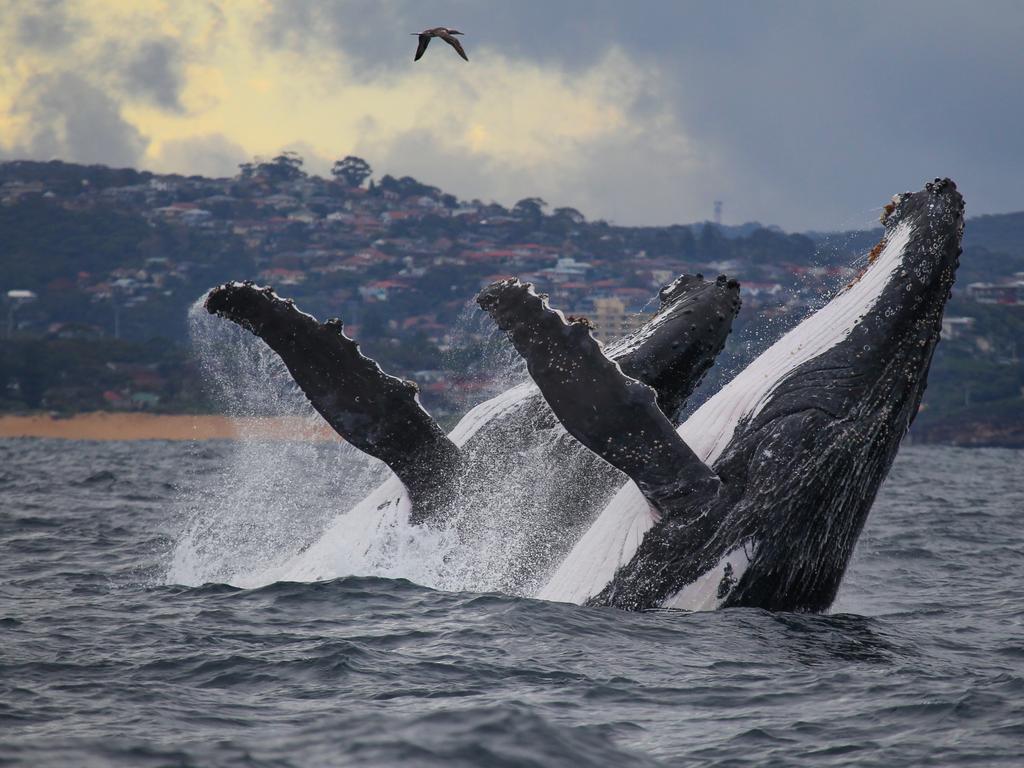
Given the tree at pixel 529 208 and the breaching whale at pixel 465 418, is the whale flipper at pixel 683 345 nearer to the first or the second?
the breaching whale at pixel 465 418

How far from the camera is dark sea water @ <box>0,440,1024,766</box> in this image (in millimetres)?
6555

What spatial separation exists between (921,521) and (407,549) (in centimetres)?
1316

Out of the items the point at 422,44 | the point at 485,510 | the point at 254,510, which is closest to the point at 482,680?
the point at 485,510

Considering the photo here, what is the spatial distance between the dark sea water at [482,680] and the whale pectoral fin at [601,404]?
0.90 metres

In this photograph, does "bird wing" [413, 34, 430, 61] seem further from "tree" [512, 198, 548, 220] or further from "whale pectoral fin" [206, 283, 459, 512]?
"tree" [512, 198, 548, 220]

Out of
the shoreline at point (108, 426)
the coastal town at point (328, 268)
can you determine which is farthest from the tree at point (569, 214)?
the shoreline at point (108, 426)

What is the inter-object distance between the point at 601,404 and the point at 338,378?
1939mm

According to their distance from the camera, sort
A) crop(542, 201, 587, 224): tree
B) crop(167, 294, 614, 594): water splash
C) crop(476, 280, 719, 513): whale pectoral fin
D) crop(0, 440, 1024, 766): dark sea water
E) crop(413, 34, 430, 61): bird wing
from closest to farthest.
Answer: crop(0, 440, 1024, 766): dark sea water, crop(476, 280, 719, 513): whale pectoral fin, crop(167, 294, 614, 594): water splash, crop(413, 34, 430, 61): bird wing, crop(542, 201, 587, 224): tree

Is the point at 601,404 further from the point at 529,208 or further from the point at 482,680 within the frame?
the point at 529,208

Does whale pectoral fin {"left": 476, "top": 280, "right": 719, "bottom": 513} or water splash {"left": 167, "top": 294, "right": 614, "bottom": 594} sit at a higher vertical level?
whale pectoral fin {"left": 476, "top": 280, "right": 719, "bottom": 513}

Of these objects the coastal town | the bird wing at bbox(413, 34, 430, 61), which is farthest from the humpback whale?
the coastal town

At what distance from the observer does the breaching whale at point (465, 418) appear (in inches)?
357

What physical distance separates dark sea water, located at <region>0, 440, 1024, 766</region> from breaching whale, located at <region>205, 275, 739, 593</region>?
0.59 meters

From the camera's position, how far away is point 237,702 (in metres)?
7.34
